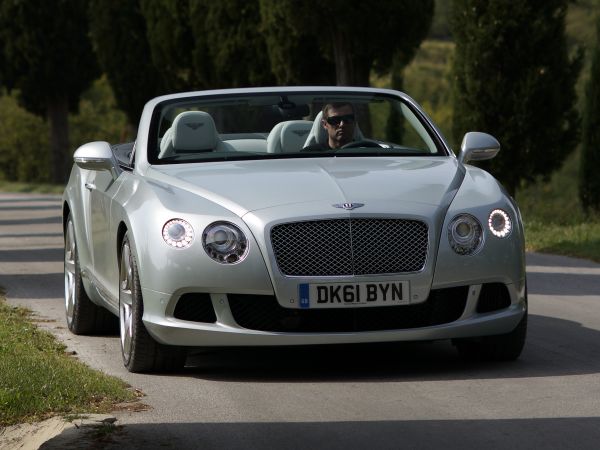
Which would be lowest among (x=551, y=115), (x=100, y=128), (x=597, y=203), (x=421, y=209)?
(x=100, y=128)

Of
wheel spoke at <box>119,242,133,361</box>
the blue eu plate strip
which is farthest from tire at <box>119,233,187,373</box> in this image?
the blue eu plate strip

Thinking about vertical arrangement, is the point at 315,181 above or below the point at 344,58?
above

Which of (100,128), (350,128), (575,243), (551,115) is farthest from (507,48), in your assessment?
(100,128)

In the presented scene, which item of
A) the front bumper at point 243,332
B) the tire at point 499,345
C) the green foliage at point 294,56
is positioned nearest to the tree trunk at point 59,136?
the green foliage at point 294,56

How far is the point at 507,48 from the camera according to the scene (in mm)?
22688

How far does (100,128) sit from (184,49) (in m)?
41.5

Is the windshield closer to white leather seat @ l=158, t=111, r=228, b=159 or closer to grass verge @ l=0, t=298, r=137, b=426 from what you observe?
white leather seat @ l=158, t=111, r=228, b=159

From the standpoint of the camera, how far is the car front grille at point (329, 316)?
26.2 feet

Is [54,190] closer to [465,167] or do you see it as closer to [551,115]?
[551,115]

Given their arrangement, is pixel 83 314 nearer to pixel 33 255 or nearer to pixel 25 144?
pixel 33 255

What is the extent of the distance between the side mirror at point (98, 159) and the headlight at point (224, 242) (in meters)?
1.65

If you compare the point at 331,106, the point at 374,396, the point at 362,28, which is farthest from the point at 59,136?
the point at 374,396

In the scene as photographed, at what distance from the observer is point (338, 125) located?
9547 millimetres

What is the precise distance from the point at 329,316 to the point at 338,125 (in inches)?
73.4
